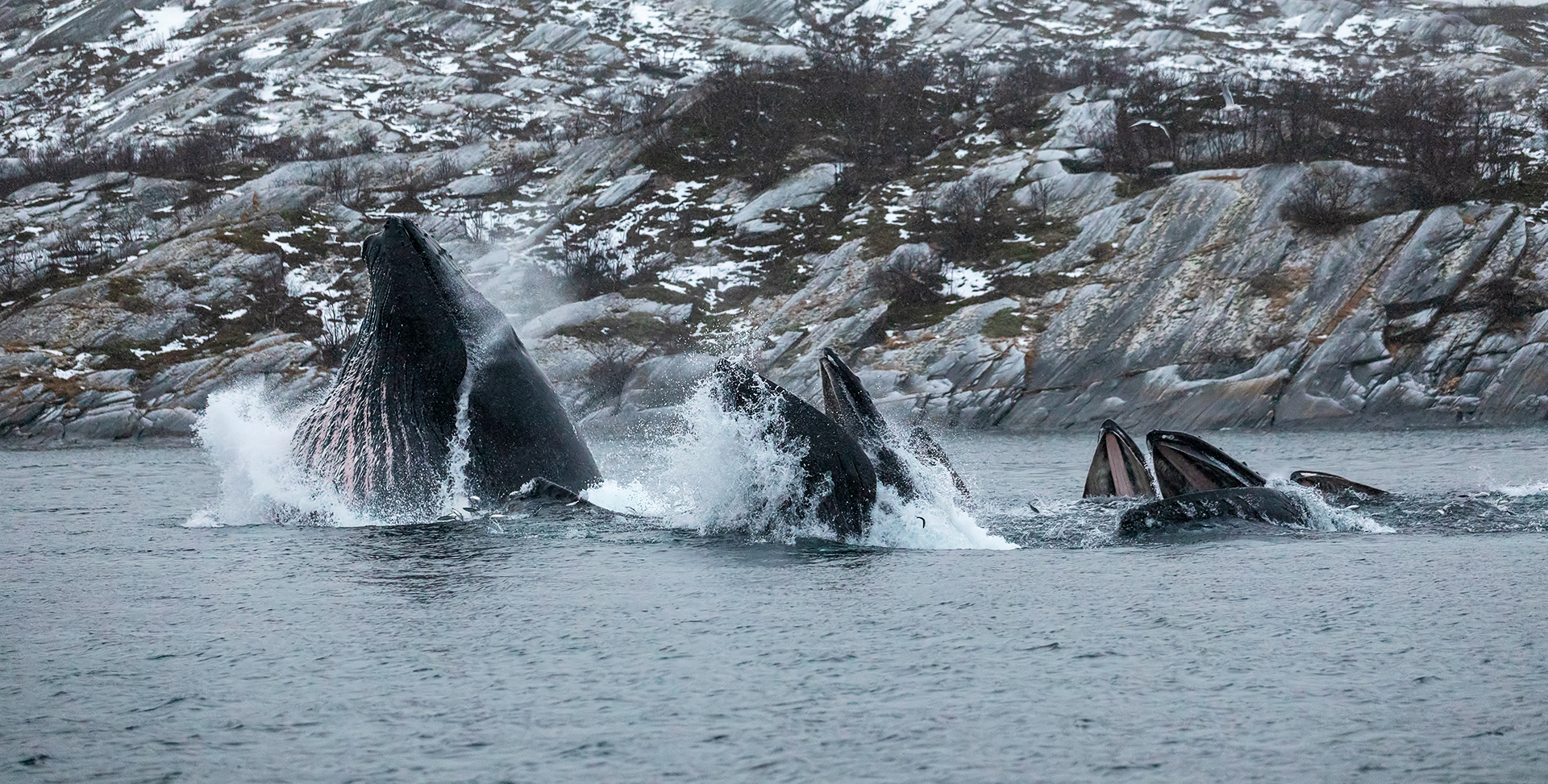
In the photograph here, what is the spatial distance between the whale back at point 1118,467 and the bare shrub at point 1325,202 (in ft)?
139

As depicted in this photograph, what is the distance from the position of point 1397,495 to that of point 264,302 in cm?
6157

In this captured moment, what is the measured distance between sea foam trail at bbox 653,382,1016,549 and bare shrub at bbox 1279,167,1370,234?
46.6 metres

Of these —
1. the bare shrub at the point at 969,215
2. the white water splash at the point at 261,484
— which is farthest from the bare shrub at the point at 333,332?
the white water splash at the point at 261,484

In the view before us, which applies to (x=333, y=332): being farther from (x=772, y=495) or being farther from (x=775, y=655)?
(x=775, y=655)

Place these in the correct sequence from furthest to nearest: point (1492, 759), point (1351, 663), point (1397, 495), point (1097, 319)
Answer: point (1097, 319), point (1397, 495), point (1351, 663), point (1492, 759)

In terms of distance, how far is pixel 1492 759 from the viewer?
19.9 ft

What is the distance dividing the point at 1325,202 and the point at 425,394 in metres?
51.6

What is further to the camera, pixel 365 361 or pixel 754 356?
pixel 754 356

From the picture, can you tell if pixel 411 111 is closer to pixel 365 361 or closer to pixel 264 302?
pixel 264 302

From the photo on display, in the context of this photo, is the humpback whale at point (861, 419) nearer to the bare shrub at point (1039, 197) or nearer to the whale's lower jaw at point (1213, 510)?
the whale's lower jaw at point (1213, 510)

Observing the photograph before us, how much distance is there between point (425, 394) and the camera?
13711mm

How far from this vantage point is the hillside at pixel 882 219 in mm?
51094

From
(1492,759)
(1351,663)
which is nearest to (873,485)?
(1351,663)

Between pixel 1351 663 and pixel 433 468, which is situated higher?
pixel 433 468
